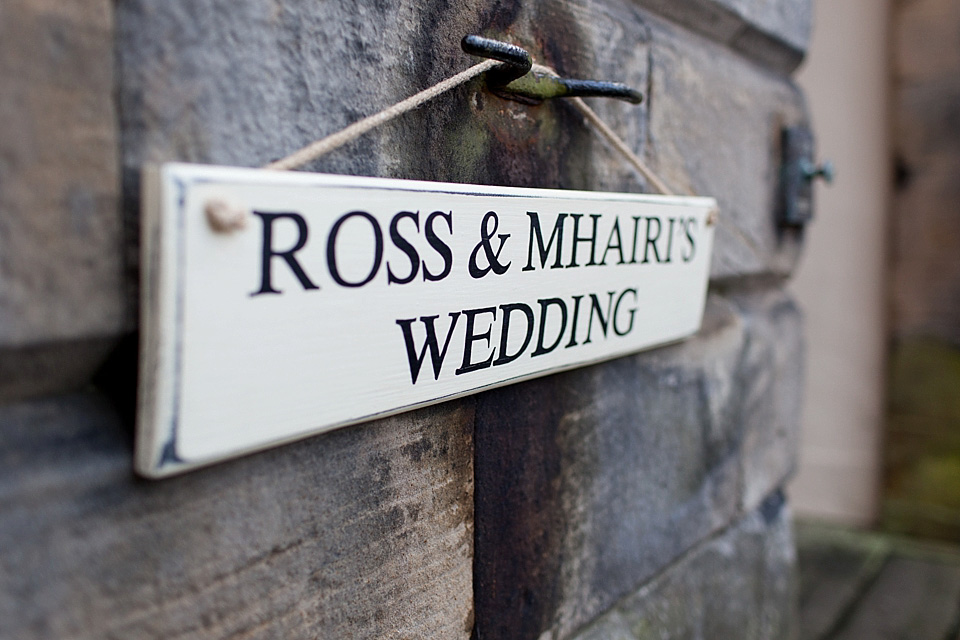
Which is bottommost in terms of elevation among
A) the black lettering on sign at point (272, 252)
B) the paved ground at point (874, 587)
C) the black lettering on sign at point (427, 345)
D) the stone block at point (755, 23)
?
the paved ground at point (874, 587)

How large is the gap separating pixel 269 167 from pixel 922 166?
2449mm

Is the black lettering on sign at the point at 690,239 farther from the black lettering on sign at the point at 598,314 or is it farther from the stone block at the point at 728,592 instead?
the stone block at the point at 728,592

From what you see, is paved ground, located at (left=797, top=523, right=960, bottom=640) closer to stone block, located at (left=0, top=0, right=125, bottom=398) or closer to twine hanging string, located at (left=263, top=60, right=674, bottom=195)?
twine hanging string, located at (left=263, top=60, right=674, bottom=195)

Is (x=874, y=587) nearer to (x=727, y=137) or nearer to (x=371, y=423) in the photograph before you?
(x=727, y=137)

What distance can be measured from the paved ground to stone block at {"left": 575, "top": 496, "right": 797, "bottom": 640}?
529 mm

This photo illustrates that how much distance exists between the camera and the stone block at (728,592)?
38.6 inches

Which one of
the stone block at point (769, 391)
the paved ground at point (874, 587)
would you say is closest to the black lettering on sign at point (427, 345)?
the stone block at point (769, 391)

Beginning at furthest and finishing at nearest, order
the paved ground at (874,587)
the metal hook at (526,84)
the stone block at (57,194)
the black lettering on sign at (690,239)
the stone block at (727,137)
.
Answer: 1. the paved ground at (874,587)
2. the stone block at (727,137)
3. the black lettering on sign at (690,239)
4. the metal hook at (526,84)
5. the stone block at (57,194)

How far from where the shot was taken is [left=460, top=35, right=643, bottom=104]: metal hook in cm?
59

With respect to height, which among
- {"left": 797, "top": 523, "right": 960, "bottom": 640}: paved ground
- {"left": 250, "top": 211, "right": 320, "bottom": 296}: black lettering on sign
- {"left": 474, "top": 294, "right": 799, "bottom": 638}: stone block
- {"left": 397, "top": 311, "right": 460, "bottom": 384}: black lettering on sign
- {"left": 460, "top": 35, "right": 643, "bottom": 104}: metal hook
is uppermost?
Result: {"left": 460, "top": 35, "right": 643, "bottom": 104}: metal hook

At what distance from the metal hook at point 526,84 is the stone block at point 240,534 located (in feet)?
A: 1.02

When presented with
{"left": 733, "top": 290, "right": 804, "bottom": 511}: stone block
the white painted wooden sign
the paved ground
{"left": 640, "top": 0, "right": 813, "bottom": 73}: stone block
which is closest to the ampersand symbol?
the white painted wooden sign

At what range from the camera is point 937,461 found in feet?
7.51

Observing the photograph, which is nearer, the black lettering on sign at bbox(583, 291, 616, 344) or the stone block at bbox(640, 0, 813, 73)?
the black lettering on sign at bbox(583, 291, 616, 344)
